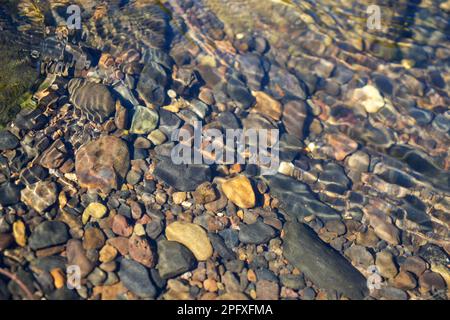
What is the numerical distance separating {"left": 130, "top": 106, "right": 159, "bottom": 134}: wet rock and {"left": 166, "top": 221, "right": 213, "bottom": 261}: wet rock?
1.31 m

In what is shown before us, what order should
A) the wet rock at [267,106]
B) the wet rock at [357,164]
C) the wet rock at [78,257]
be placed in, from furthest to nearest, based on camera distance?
1. the wet rock at [267,106]
2. the wet rock at [357,164]
3. the wet rock at [78,257]

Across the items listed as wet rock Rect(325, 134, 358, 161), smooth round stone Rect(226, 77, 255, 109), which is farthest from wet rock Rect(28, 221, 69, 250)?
wet rock Rect(325, 134, 358, 161)

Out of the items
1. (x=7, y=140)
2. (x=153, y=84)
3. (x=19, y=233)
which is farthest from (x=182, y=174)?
(x=7, y=140)

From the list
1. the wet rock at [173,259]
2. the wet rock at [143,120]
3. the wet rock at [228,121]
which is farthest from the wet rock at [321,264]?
the wet rock at [143,120]

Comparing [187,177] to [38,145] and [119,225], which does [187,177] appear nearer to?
[119,225]

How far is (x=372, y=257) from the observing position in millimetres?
4254

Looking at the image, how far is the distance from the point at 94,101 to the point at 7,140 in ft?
3.53

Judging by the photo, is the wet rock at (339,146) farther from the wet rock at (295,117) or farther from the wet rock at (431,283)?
the wet rock at (431,283)

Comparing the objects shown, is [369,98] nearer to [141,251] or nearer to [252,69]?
[252,69]

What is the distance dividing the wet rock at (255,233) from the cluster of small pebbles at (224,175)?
15 millimetres

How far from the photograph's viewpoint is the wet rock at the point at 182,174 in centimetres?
443

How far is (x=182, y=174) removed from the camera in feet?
14.6

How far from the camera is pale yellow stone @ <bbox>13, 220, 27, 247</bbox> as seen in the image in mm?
3711

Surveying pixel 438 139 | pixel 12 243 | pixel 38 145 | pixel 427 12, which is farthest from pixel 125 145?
pixel 427 12
